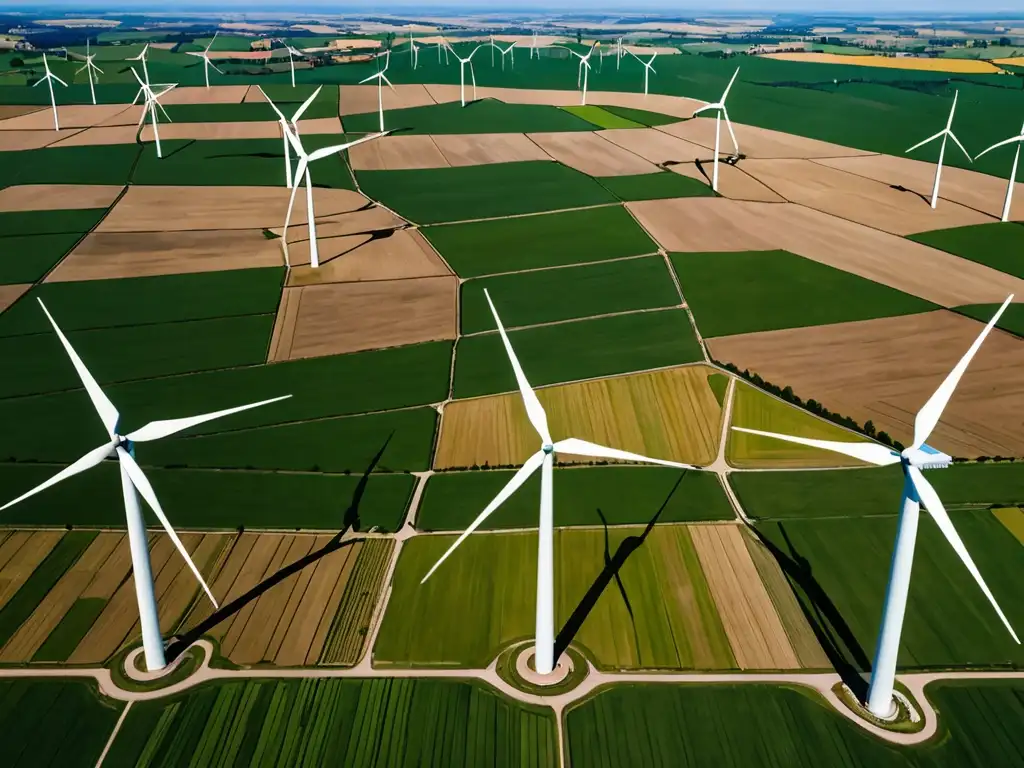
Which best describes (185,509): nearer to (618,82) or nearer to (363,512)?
(363,512)

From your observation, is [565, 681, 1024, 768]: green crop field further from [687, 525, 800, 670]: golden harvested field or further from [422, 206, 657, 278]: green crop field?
[422, 206, 657, 278]: green crop field

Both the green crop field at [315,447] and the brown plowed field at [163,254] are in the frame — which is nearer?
the green crop field at [315,447]

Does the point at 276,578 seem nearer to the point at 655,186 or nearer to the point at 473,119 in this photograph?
the point at 655,186

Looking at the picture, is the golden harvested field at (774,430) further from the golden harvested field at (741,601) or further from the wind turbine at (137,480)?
the wind turbine at (137,480)

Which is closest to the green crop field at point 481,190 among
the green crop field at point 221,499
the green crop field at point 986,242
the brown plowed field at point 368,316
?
the brown plowed field at point 368,316

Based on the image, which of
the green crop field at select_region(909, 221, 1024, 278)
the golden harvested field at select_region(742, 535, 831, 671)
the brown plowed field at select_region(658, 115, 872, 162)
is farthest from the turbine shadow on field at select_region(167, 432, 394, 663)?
the brown plowed field at select_region(658, 115, 872, 162)

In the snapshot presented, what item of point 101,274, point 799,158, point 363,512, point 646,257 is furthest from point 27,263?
point 799,158

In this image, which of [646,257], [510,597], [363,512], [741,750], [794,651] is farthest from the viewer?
[646,257]
